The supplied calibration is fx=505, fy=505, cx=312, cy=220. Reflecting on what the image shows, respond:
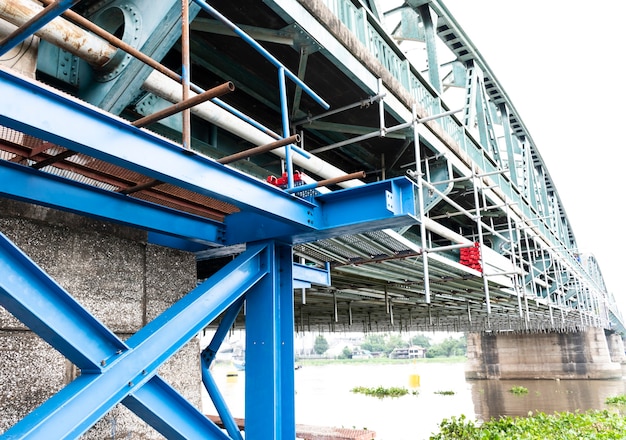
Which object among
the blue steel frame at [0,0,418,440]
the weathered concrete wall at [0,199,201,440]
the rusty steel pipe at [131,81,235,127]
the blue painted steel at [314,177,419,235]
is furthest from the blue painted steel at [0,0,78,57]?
the blue painted steel at [314,177,419,235]

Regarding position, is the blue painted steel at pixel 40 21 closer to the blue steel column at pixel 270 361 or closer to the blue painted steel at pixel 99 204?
the blue painted steel at pixel 99 204

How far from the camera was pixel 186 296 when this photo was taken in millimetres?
3777

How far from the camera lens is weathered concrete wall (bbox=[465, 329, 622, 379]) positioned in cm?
4072

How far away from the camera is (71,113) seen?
270 cm

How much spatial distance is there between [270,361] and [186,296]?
3.64 ft

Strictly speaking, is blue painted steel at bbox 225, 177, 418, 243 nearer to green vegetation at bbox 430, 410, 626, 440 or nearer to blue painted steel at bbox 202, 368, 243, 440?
blue painted steel at bbox 202, 368, 243, 440

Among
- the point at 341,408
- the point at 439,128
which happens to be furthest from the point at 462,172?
the point at 341,408

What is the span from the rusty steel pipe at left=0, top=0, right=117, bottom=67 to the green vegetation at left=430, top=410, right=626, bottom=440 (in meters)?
10.2

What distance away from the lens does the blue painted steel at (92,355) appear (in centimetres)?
264

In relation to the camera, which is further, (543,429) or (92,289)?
(543,429)

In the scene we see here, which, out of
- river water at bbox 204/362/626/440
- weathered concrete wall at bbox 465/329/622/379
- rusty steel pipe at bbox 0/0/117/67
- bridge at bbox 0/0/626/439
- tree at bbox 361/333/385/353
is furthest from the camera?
tree at bbox 361/333/385/353

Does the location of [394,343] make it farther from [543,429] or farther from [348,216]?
[348,216]

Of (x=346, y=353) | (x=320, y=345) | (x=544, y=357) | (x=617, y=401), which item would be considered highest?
(x=320, y=345)

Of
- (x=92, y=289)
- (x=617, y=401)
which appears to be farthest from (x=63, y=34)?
(x=617, y=401)
